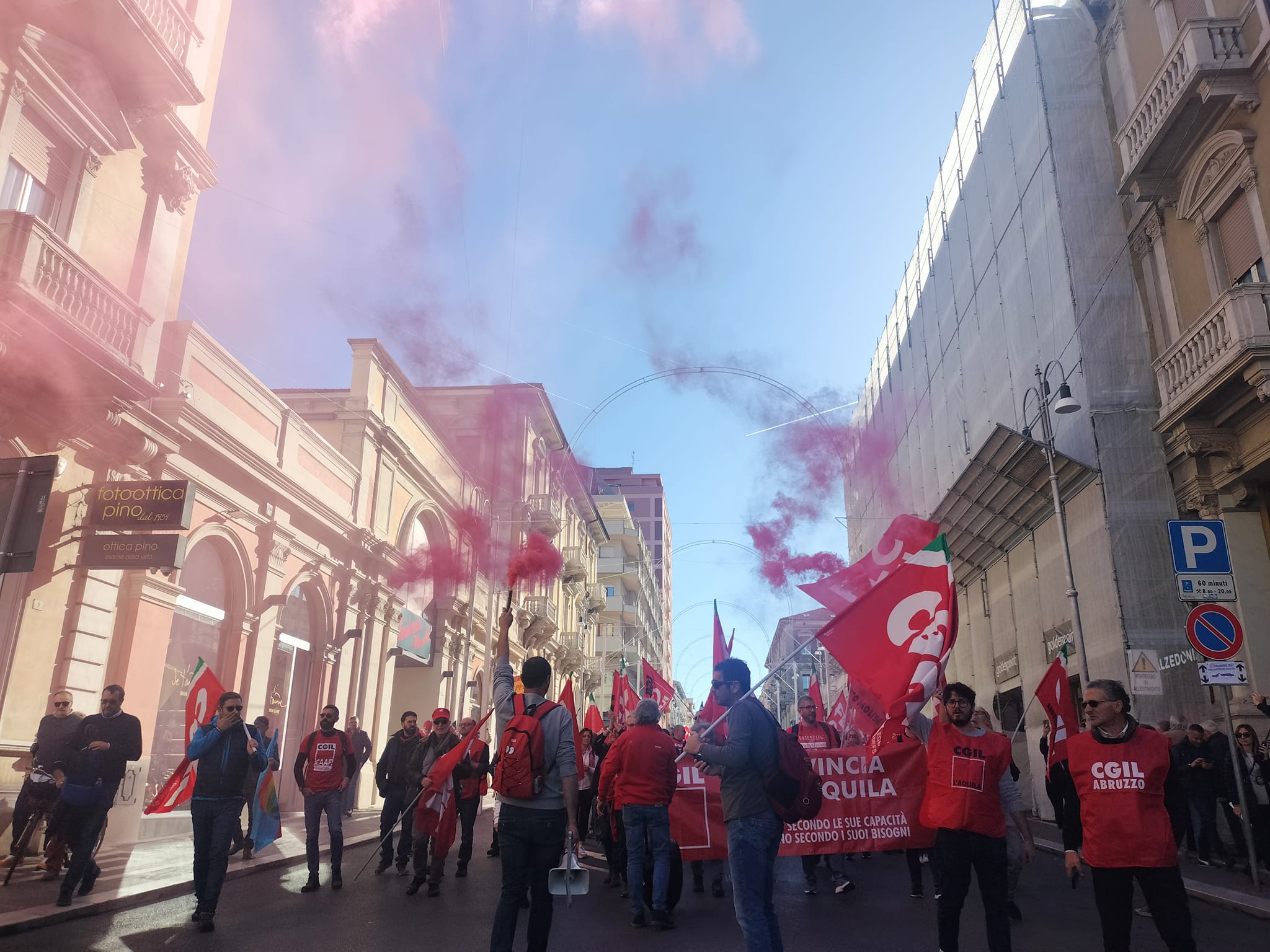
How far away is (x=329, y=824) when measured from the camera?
970 cm

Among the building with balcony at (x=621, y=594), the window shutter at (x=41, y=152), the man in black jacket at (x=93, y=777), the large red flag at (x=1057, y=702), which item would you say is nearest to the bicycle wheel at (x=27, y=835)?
the man in black jacket at (x=93, y=777)

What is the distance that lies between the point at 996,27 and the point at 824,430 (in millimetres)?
13865

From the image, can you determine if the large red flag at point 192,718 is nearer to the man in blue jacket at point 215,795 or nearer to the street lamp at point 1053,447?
the man in blue jacket at point 215,795

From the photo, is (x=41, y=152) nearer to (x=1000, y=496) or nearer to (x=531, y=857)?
(x=531, y=857)

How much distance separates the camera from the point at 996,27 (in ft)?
72.4

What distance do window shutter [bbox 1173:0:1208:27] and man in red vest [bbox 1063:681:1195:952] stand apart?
46.1ft

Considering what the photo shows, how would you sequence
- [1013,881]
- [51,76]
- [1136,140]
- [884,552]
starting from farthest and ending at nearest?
1. [1136,140]
2. [51,76]
3. [884,552]
4. [1013,881]

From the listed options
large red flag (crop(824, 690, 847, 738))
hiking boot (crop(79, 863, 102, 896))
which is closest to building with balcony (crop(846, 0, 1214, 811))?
large red flag (crop(824, 690, 847, 738))

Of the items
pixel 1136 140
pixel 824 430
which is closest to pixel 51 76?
pixel 1136 140

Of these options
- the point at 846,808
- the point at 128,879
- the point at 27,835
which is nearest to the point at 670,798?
the point at 846,808

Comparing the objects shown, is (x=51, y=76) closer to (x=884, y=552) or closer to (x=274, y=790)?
(x=274, y=790)

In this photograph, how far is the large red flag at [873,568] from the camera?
8461 millimetres

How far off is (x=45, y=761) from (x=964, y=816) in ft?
30.1

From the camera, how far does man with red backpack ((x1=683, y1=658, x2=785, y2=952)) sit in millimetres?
4965
